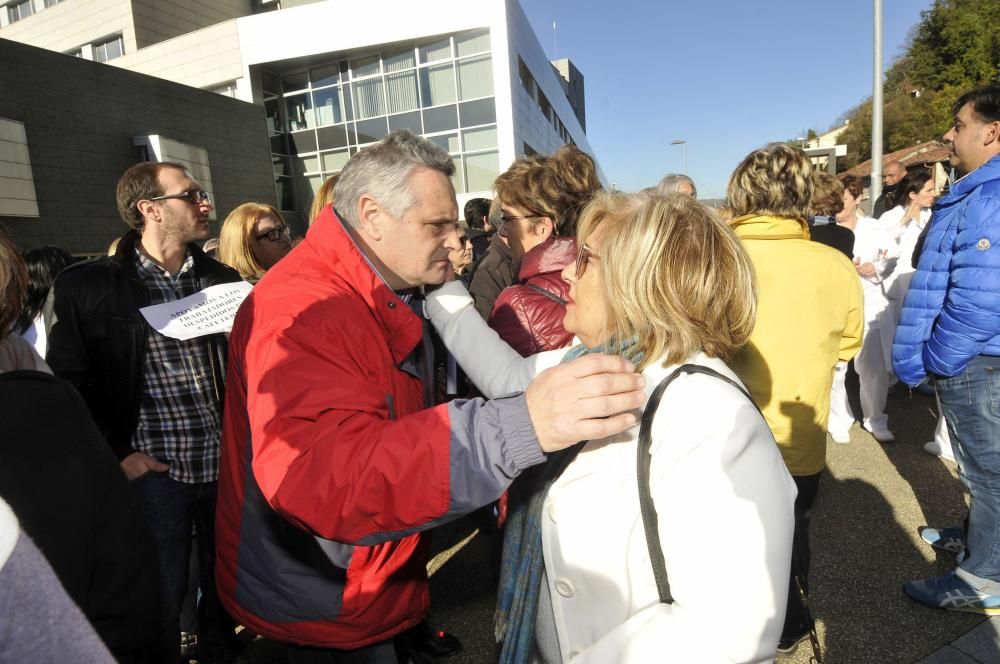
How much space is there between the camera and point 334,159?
71.3ft

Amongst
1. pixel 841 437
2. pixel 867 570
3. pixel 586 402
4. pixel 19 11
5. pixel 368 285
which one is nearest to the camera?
pixel 586 402

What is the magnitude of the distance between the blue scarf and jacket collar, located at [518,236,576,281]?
72 centimetres

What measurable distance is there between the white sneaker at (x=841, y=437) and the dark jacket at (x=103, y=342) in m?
5.05

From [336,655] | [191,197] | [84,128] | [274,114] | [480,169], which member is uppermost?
[274,114]

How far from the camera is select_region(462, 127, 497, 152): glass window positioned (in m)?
19.6

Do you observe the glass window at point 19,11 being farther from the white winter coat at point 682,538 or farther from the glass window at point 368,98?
the white winter coat at point 682,538

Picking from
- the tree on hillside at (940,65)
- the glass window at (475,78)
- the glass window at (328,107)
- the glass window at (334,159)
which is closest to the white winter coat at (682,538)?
the glass window at (475,78)

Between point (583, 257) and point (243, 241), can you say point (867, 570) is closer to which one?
point (583, 257)

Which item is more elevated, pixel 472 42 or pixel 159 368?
pixel 472 42

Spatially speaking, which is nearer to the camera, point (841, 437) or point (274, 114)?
point (841, 437)

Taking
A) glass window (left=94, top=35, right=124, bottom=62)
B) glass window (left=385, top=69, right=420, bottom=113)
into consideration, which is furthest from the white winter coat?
glass window (left=94, top=35, right=124, bottom=62)

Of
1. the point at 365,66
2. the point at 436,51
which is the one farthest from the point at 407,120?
the point at 365,66

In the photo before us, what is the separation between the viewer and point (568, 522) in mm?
1294

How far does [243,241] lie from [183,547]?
5.67 feet
